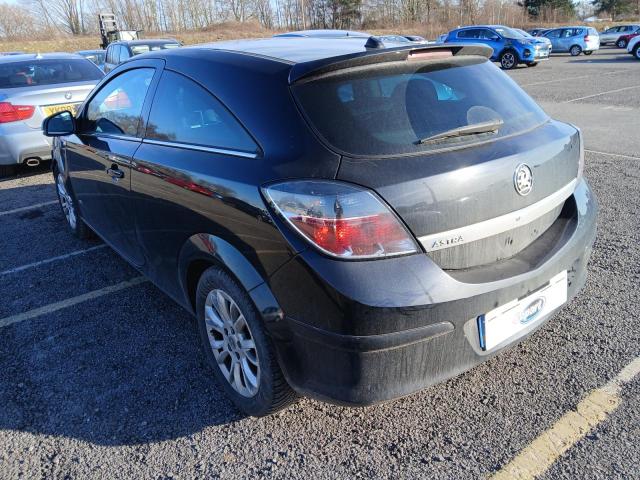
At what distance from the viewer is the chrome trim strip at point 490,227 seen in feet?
6.42

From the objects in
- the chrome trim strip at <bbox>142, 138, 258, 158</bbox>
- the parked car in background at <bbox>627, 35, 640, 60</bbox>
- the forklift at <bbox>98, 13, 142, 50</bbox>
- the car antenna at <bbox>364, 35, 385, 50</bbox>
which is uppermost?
the forklift at <bbox>98, 13, 142, 50</bbox>

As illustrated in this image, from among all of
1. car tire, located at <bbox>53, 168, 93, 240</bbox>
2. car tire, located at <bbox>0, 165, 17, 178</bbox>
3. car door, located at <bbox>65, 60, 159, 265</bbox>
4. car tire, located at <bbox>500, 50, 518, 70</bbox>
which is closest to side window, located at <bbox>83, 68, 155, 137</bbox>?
car door, located at <bbox>65, 60, 159, 265</bbox>

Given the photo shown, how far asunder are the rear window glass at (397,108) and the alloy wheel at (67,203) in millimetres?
3413

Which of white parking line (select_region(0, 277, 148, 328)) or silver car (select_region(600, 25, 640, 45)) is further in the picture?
silver car (select_region(600, 25, 640, 45))

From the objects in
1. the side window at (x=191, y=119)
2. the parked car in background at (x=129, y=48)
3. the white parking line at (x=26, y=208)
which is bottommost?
the white parking line at (x=26, y=208)

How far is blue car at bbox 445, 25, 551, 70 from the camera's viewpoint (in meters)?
22.3

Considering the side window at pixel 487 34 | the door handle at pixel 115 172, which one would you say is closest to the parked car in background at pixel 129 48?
the door handle at pixel 115 172

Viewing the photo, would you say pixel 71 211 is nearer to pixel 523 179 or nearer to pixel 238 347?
pixel 238 347

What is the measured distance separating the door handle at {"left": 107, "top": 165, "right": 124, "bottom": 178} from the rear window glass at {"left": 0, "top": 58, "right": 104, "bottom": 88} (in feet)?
16.5

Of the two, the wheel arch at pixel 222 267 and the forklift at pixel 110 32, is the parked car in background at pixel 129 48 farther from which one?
the forklift at pixel 110 32

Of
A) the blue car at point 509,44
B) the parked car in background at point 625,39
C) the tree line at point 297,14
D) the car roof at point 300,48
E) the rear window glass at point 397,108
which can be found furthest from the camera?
the tree line at point 297,14

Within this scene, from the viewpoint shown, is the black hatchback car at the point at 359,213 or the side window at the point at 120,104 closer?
the black hatchback car at the point at 359,213

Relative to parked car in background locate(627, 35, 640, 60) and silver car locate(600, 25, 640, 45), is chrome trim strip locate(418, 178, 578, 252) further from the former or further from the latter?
silver car locate(600, 25, 640, 45)

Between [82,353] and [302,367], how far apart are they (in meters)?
1.67
